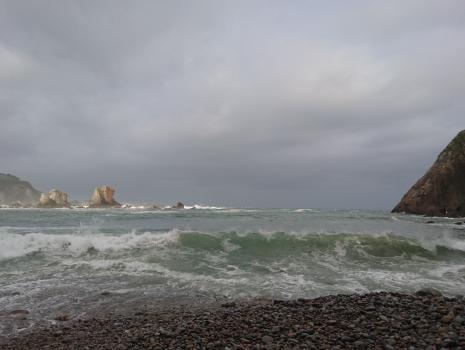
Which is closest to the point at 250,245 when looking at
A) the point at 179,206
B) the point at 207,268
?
the point at 207,268

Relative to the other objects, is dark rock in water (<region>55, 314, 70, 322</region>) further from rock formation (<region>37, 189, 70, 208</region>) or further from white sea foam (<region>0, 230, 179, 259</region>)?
rock formation (<region>37, 189, 70, 208</region>)

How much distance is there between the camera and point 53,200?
90.9 metres

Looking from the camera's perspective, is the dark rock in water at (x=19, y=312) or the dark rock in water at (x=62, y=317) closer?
the dark rock in water at (x=62, y=317)

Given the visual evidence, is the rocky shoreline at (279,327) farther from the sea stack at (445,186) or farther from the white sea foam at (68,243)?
the sea stack at (445,186)

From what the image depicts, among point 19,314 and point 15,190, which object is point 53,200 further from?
point 19,314

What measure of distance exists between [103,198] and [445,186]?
75897 mm

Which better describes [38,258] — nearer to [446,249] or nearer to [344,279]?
[344,279]

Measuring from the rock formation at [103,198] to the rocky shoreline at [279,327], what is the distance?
85450 mm

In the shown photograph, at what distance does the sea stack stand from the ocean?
3834 centimetres

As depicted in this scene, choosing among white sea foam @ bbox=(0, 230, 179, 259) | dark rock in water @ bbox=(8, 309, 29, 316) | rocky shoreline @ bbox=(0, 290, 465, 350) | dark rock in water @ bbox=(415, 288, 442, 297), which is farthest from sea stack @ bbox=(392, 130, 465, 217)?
dark rock in water @ bbox=(8, 309, 29, 316)

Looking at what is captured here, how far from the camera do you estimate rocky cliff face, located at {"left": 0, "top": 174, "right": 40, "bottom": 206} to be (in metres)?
157

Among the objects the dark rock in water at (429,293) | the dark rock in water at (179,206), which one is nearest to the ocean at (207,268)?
the dark rock in water at (429,293)

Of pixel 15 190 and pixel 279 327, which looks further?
pixel 15 190

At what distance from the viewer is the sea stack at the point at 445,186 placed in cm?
5091
